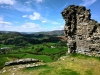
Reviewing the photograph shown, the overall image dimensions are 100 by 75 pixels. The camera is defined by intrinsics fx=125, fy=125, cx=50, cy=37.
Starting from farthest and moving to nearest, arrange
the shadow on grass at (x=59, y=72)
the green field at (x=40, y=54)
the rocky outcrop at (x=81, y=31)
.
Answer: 1. the green field at (x=40, y=54)
2. the rocky outcrop at (x=81, y=31)
3. the shadow on grass at (x=59, y=72)

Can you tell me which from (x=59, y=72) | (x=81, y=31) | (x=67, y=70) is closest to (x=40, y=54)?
(x=81, y=31)

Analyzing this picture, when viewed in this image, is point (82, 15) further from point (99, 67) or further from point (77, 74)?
point (77, 74)

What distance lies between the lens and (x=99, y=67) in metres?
19.4

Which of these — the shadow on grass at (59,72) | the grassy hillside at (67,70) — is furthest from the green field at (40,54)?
the shadow on grass at (59,72)

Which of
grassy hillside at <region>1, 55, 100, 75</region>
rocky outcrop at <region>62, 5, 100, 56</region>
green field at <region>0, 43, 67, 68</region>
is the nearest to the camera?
grassy hillside at <region>1, 55, 100, 75</region>

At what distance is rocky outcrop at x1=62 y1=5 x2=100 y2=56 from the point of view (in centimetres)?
2359

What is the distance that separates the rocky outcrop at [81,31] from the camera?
23594mm

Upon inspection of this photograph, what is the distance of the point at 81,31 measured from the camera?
25.9 meters

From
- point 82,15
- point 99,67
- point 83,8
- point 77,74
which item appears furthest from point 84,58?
point 83,8

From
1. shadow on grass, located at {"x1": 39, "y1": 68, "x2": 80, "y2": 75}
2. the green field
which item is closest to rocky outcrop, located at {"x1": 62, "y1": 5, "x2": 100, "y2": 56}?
shadow on grass, located at {"x1": 39, "y1": 68, "x2": 80, "y2": 75}

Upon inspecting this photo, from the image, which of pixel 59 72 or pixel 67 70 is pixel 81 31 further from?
pixel 59 72

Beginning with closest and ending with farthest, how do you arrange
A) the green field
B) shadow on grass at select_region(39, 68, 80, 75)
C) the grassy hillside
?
1. shadow on grass at select_region(39, 68, 80, 75)
2. the grassy hillside
3. the green field

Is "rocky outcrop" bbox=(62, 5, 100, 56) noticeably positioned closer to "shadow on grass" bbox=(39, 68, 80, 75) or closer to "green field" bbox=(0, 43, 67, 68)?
"shadow on grass" bbox=(39, 68, 80, 75)

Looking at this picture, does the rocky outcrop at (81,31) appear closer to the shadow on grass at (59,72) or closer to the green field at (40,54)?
the shadow on grass at (59,72)
